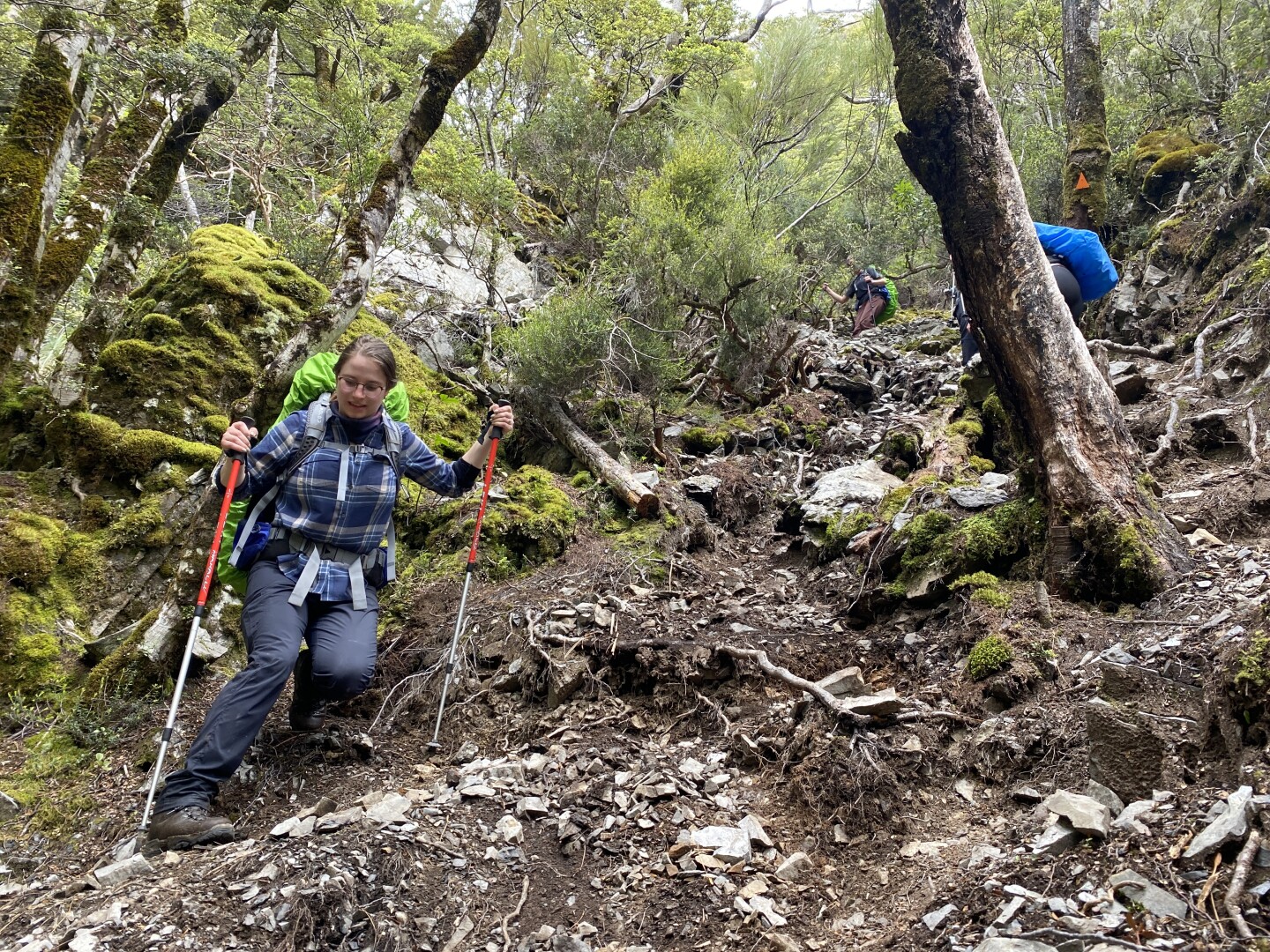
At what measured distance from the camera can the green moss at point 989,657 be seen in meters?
3.70

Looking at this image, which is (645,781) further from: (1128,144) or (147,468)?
(1128,144)

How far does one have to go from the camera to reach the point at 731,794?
11.7 ft

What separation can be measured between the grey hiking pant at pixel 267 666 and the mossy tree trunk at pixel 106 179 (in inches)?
188

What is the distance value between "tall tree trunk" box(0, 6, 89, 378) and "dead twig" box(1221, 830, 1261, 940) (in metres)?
8.59

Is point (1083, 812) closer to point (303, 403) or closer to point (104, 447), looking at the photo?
point (303, 403)

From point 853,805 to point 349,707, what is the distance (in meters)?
3.32

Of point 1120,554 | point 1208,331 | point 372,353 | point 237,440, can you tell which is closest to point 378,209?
point 372,353

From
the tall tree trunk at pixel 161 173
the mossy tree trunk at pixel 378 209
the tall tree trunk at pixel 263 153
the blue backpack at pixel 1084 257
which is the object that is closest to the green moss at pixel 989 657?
the blue backpack at pixel 1084 257

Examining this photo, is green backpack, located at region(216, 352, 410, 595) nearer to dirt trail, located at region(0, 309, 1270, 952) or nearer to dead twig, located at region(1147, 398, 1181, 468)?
dirt trail, located at region(0, 309, 1270, 952)

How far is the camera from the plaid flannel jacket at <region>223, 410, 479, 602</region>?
4121 mm

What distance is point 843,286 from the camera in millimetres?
20672

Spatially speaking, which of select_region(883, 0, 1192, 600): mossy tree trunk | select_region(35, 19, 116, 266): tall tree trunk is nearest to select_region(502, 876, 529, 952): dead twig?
select_region(883, 0, 1192, 600): mossy tree trunk

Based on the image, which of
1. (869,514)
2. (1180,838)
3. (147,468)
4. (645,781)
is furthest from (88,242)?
(1180,838)

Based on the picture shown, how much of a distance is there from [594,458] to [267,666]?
512cm
